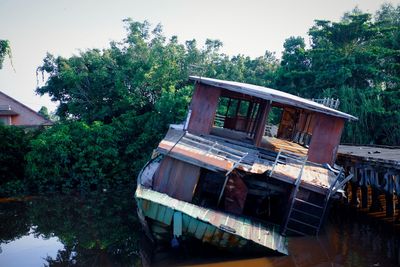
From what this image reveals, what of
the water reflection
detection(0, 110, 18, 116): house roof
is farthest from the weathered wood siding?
detection(0, 110, 18, 116): house roof

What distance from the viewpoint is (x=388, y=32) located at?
90.8 ft

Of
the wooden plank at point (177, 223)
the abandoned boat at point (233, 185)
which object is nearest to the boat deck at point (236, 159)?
the abandoned boat at point (233, 185)

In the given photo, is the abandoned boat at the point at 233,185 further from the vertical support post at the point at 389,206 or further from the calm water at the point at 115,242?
the vertical support post at the point at 389,206

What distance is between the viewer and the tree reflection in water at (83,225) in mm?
12328

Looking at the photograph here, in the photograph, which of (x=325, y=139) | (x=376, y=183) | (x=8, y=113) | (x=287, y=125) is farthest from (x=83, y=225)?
(x=8, y=113)

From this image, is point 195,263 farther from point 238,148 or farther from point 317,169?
point 317,169

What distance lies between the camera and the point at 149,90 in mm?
24328

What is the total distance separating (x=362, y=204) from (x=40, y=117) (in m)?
34.1

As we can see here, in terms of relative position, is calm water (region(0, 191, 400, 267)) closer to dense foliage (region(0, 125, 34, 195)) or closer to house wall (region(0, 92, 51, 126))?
dense foliage (region(0, 125, 34, 195))

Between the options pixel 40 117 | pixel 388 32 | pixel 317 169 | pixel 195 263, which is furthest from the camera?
pixel 40 117

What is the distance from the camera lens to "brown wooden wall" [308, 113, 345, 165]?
47.1 ft

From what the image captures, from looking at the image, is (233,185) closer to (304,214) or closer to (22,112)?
Answer: (304,214)

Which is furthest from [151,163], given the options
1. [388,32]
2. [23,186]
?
[388,32]

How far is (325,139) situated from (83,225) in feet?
38.4
